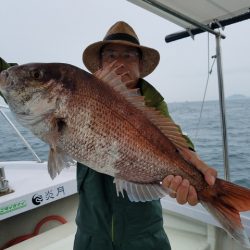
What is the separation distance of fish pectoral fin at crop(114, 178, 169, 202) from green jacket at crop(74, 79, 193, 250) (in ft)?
1.33

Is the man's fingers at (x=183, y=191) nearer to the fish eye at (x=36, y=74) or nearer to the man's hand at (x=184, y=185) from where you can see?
the man's hand at (x=184, y=185)

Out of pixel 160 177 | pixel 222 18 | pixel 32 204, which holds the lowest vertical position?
pixel 32 204

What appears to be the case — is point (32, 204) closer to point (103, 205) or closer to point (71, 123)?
point (103, 205)

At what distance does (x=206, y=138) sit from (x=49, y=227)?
37.8ft

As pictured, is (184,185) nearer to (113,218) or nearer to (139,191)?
(139,191)

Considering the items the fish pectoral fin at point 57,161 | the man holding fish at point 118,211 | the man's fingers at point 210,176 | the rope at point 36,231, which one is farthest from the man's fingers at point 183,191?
the rope at point 36,231

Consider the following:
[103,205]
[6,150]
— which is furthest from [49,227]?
[6,150]

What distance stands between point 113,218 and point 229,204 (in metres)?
0.76

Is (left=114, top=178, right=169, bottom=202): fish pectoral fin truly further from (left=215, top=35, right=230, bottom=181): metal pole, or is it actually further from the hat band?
(left=215, top=35, right=230, bottom=181): metal pole

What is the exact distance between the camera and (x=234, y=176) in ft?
28.2

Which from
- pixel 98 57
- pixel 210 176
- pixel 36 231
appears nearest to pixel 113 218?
pixel 210 176

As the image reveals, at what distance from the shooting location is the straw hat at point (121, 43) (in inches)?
86.1

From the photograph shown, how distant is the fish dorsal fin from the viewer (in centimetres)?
159

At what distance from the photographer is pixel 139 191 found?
5.35 feet
